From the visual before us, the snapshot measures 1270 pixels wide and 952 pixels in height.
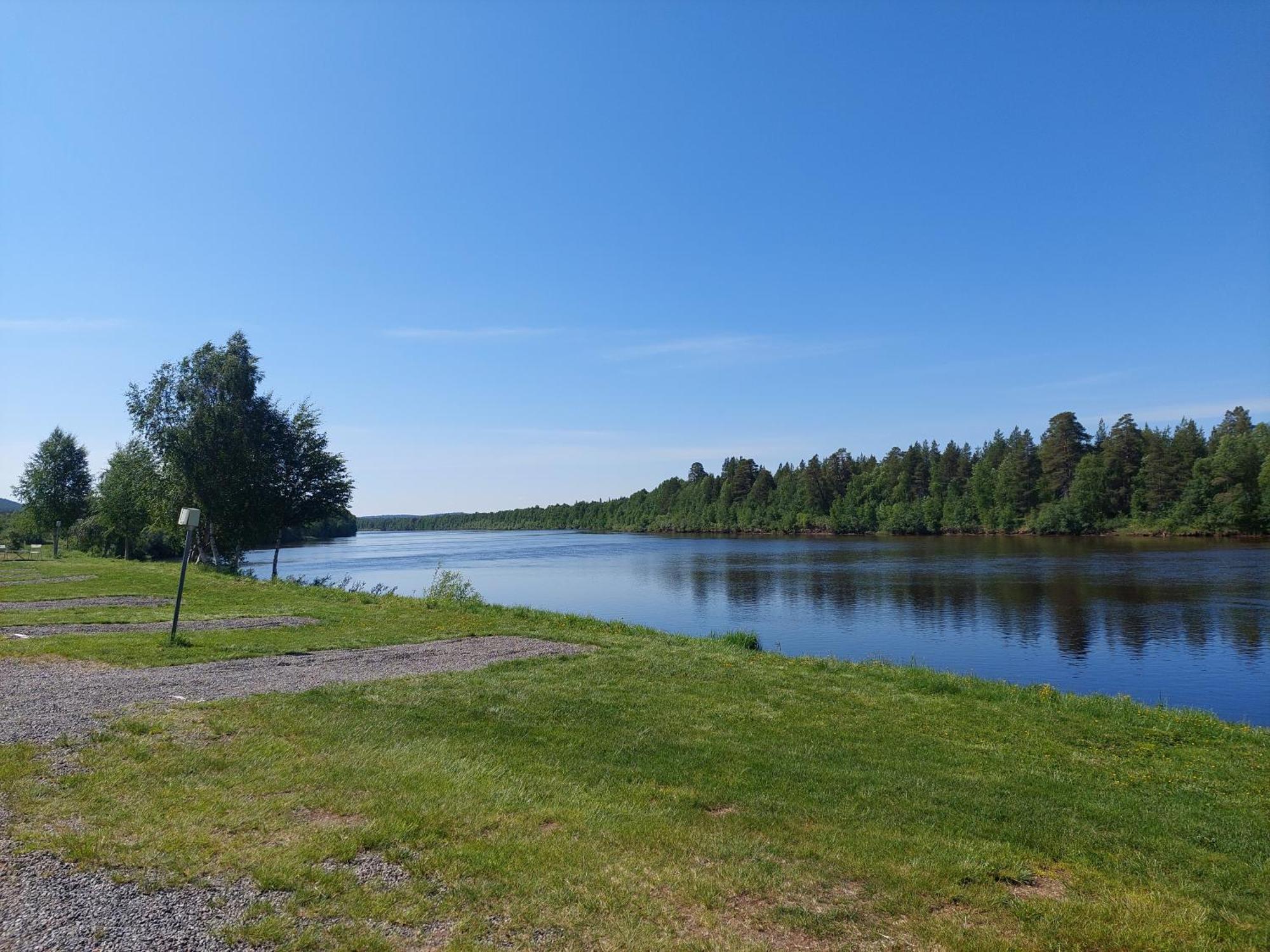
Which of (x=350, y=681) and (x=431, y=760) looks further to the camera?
(x=350, y=681)

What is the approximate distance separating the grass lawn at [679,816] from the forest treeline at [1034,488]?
2969 inches

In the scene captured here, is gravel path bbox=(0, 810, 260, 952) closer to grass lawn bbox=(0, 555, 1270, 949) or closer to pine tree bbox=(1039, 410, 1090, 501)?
grass lawn bbox=(0, 555, 1270, 949)

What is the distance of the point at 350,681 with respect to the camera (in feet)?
32.8

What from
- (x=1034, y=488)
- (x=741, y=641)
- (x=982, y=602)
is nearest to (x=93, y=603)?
(x=741, y=641)

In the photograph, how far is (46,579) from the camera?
86.4ft

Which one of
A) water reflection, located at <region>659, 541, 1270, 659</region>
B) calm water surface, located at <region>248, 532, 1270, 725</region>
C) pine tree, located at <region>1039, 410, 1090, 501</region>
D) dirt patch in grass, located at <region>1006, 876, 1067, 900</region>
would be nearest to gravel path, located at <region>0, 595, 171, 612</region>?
calm water surface, located at <region>248, 532, 1270, 725</region>

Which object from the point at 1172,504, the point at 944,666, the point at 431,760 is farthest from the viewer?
the point at 1172,504

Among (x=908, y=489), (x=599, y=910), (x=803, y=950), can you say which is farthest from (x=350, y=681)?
(x=908, y=489)

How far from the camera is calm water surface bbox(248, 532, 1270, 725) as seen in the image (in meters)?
18.7

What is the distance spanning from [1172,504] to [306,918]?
89.0 meters

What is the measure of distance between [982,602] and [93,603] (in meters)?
30.6

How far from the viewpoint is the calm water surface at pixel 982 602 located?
61.2 ft

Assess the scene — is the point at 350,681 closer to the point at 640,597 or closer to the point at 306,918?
the point at 306,918

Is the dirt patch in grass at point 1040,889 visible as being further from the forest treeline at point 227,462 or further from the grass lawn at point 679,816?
the forest treeline at point 227,462
